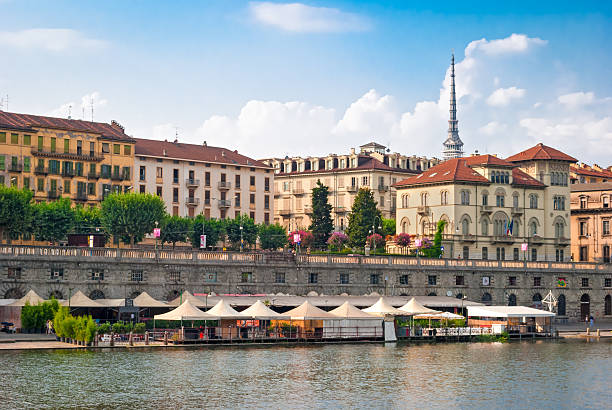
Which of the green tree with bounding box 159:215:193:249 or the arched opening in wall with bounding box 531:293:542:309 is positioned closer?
the arched opening in wall with bounding box 531:293:542:309

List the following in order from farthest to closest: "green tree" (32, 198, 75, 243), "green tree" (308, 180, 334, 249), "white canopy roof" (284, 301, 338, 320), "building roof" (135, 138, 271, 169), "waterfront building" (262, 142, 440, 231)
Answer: "waterfront building" (262, 142, 440, 231) → "green tree" (308, 180, 334, 249) → "building roof" (135, 138, 271, 169) → "green tree" (32, 198, 75, 243) → "white canopy roof" (284, 301, 338, 320)

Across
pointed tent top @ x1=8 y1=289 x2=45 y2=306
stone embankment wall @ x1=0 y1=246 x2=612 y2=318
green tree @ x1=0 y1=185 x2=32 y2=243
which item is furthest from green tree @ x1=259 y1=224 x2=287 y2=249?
pointed tent top @ x1=8 y1=289 x2=45 y2=306

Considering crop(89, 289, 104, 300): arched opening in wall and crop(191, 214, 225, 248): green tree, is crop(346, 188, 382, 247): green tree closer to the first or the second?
crop(191, 214, 225, 248): green tree

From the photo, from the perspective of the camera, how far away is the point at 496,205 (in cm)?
13100

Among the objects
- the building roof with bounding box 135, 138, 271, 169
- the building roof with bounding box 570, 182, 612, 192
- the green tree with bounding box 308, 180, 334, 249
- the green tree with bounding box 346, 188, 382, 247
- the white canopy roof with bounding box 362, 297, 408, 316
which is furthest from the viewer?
the green tree with bounding box 308, 180, 334, 249

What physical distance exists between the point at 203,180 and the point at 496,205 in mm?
42392

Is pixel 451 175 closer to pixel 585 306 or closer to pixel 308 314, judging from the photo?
pixel 585 306

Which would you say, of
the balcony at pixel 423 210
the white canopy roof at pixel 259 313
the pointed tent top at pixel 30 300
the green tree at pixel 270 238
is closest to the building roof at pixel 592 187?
the balcony at pixel 423 210

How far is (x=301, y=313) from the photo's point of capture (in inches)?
3187

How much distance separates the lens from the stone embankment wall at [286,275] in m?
87.8

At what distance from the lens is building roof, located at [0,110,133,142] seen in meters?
128

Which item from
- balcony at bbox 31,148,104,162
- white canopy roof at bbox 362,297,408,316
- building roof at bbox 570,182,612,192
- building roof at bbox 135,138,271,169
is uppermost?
building roof at bbox 135,138,271,169

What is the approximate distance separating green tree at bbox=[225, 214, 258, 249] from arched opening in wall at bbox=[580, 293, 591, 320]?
43688 millimetres

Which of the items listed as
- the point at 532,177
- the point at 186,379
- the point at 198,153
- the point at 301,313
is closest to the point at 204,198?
the point at 198,153
